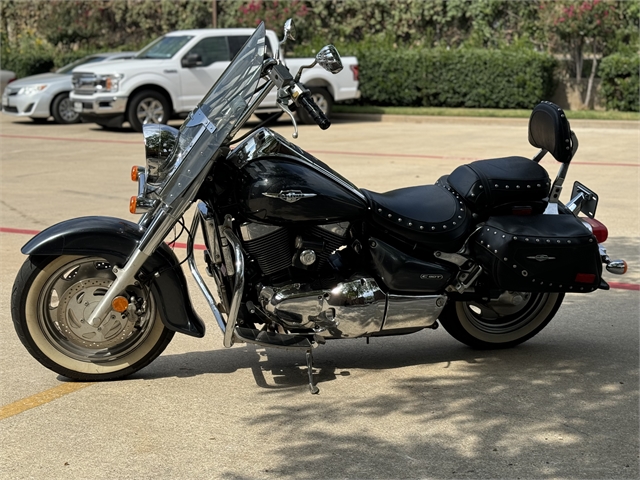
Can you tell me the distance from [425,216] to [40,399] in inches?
84.9

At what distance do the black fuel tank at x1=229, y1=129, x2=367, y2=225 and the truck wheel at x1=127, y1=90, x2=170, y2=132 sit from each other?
42.6 feet

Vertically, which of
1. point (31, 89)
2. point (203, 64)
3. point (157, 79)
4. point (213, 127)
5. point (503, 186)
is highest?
point (213, 127)

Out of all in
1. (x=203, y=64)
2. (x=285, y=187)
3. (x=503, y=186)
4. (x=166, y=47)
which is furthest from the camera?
(x=166, y=47)

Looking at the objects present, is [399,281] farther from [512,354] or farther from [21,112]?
[21,112]

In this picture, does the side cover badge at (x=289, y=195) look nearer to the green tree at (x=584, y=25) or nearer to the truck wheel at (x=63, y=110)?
the truck wheel at (x=63, y=110)

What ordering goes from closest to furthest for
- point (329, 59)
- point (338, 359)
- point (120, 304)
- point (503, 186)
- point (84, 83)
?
1. point (329, 59)
2. point (120, 304)
3. point (503, 186)
4. point (338, 359)
5. point (84, 83)

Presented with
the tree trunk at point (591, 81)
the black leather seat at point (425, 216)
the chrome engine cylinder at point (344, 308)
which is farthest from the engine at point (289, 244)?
the tree trunk at point (591, 81)

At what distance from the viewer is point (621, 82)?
19.3 meters

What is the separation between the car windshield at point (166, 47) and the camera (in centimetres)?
1795

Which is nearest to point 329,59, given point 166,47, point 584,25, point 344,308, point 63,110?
point 344,308

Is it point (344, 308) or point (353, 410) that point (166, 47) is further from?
point (353, 410)

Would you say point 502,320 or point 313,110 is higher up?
point 313,110

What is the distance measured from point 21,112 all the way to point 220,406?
608 inches

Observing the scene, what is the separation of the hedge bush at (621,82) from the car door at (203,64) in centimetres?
775
